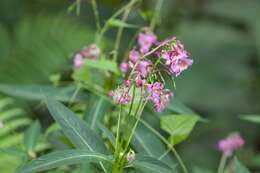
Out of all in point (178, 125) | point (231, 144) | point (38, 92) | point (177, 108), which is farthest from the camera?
point (231, 144)

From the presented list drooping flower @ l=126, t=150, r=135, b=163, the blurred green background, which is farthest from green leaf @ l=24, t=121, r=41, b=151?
the blurred green background

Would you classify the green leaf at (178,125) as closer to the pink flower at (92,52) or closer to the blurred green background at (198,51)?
the pink flower at (92,52)

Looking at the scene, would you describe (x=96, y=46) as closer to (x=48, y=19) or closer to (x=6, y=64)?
(x=6, y=64)

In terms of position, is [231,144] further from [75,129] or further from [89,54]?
[75,129]

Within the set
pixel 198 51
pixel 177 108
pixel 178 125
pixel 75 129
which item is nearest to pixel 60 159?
pixel 75 129

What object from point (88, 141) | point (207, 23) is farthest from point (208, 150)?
point (88, 141)

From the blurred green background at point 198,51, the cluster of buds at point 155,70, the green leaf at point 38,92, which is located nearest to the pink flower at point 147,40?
the green leaf at point 38,92
